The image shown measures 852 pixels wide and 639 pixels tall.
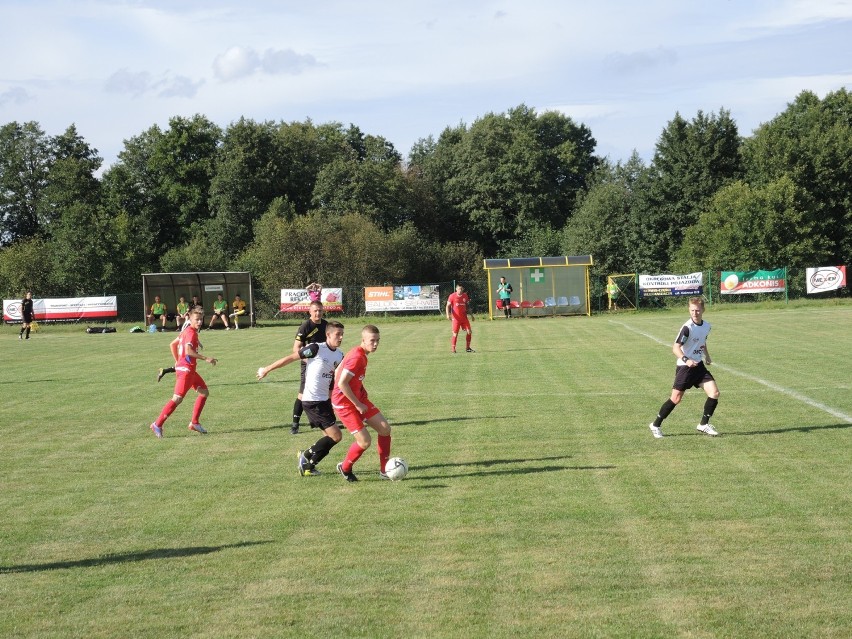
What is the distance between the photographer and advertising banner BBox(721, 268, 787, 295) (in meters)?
49.0

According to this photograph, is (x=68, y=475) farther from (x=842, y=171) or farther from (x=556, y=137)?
(x=556, y=137)

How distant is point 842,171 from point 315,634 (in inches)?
2506

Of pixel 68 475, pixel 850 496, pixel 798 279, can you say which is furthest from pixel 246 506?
pixel 798 279

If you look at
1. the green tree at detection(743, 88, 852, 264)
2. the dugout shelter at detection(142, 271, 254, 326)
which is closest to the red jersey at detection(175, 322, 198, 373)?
the dugout shelter at detection(142, 271, 254, 326)

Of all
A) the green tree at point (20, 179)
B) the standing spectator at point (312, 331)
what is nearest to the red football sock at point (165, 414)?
the standing spectator at point (312, 331)

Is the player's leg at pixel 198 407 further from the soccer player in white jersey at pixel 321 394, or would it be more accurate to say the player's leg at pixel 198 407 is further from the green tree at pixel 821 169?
the green tree at pixel 821 169

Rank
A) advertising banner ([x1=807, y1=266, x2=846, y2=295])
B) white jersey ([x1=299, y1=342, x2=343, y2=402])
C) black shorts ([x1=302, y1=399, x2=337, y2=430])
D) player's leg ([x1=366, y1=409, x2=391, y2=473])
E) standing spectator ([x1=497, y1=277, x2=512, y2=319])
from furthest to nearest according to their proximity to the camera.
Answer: advertising banner ([x1=807, y1=266, x2=846, y2=295])
standing spectator ([x1=497, y1=277, x2=512, y2=319])
white jersey ([x1=299, y1=342, x2=343, y2=402])
black shorts ([x1=302, y1=399, x2=337, y2=430])
player's leg ([x1=366, y1=409, x2=391, y2=473])

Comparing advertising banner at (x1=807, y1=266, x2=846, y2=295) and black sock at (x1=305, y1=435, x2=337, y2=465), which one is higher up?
advertising banner at (x1=807, y1=266, x2=846, y2=295)

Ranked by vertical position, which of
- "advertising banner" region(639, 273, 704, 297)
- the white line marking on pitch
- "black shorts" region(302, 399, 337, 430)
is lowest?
the white line marking on pitch

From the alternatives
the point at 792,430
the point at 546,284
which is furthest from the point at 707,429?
the point at 546,284

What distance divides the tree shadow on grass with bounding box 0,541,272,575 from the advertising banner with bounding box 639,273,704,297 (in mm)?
45089

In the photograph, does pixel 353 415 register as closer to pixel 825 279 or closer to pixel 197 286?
pixel 197 286

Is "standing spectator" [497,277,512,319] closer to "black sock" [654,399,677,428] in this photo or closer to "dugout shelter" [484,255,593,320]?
"dugout shelter" [484,255,593,320]

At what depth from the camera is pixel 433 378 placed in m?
19.9
